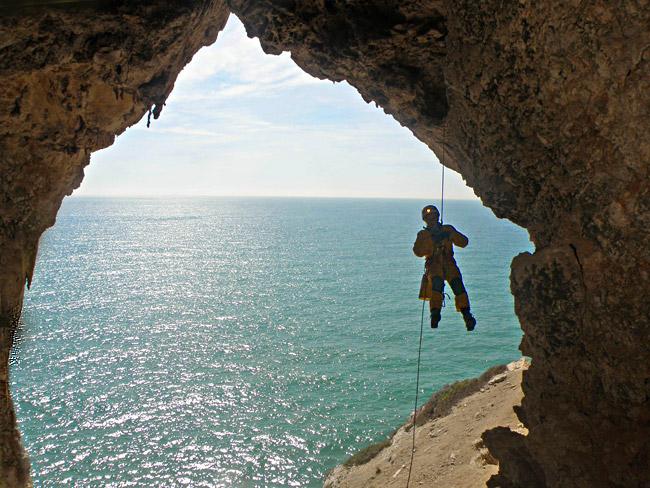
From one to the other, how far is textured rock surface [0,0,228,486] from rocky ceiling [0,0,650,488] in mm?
32

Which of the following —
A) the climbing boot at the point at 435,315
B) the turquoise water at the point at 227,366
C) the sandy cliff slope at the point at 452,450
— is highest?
the climbing boot at the point at 435,315

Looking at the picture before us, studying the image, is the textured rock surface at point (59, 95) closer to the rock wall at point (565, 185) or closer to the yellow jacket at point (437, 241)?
the rock wall at point (565, 185)

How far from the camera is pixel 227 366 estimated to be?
30703mm

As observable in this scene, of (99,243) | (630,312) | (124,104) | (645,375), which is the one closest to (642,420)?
(645,375)

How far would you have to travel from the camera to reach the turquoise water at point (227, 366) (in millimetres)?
21000

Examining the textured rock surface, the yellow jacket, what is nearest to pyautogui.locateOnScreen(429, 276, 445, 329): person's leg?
the yellow jacket

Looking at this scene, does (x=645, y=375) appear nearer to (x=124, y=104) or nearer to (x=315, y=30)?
(x=315, y=30)

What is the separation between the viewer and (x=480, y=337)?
34125 mm

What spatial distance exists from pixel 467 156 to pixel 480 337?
27.4 meters

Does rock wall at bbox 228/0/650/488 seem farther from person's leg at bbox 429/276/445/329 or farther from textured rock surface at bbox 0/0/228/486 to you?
textured rock surface at bbox 0/0/228/486

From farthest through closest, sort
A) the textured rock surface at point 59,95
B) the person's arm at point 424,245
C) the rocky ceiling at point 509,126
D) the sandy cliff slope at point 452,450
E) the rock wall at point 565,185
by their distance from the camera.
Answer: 1. the sandy cliff slope at point 452,450
2. the person's arm at point 424,245
3. the textured rock surface at point 59,95
4. the rocky ceiling at point 509,126
5. the rock wall at point 565,185

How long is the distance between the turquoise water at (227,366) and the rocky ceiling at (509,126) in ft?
40.0

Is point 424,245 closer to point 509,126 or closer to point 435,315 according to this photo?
point 435,315

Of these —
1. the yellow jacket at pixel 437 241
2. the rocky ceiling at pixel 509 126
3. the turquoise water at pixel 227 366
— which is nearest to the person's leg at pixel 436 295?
the yellow jacket at pixel 437 241
